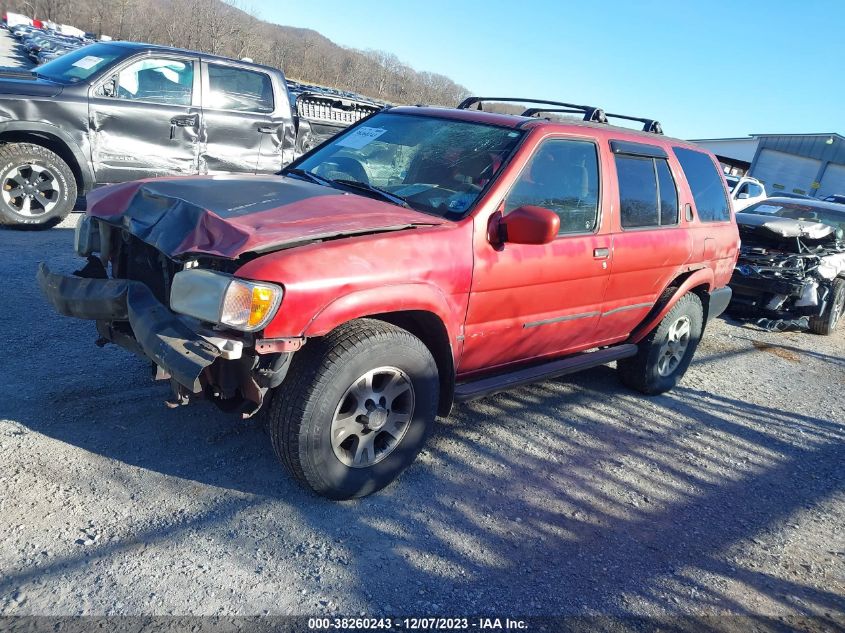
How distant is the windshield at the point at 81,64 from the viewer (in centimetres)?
695

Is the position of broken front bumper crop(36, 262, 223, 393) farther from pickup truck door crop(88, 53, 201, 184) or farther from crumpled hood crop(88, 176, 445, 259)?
pickup truck door crop(88, 53, 201, 184)

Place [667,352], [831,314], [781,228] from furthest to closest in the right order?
1. [831,314]
2. [781,228]
3. [667,352]

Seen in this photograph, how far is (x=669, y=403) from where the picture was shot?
17.1ft

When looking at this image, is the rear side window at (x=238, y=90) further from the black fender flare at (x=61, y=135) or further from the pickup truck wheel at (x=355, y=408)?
the pickup truck wheel at (x=355, y=408)

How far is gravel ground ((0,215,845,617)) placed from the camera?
2574 mm

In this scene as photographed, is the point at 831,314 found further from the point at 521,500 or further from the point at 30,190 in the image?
the point at 30,190

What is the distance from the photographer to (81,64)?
7.12m

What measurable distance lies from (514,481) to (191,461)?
1.73 meters

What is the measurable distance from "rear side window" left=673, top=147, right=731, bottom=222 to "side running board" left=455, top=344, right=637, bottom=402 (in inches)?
51.2

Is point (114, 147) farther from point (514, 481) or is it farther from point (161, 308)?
point (514, 481)

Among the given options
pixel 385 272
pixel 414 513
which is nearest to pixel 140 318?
pixel 385 272

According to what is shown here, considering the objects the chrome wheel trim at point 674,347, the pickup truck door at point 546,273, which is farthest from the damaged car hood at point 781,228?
the pickup truck door at point 546,273

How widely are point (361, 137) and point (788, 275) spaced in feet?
20.6

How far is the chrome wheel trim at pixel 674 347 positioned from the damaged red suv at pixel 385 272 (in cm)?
37
